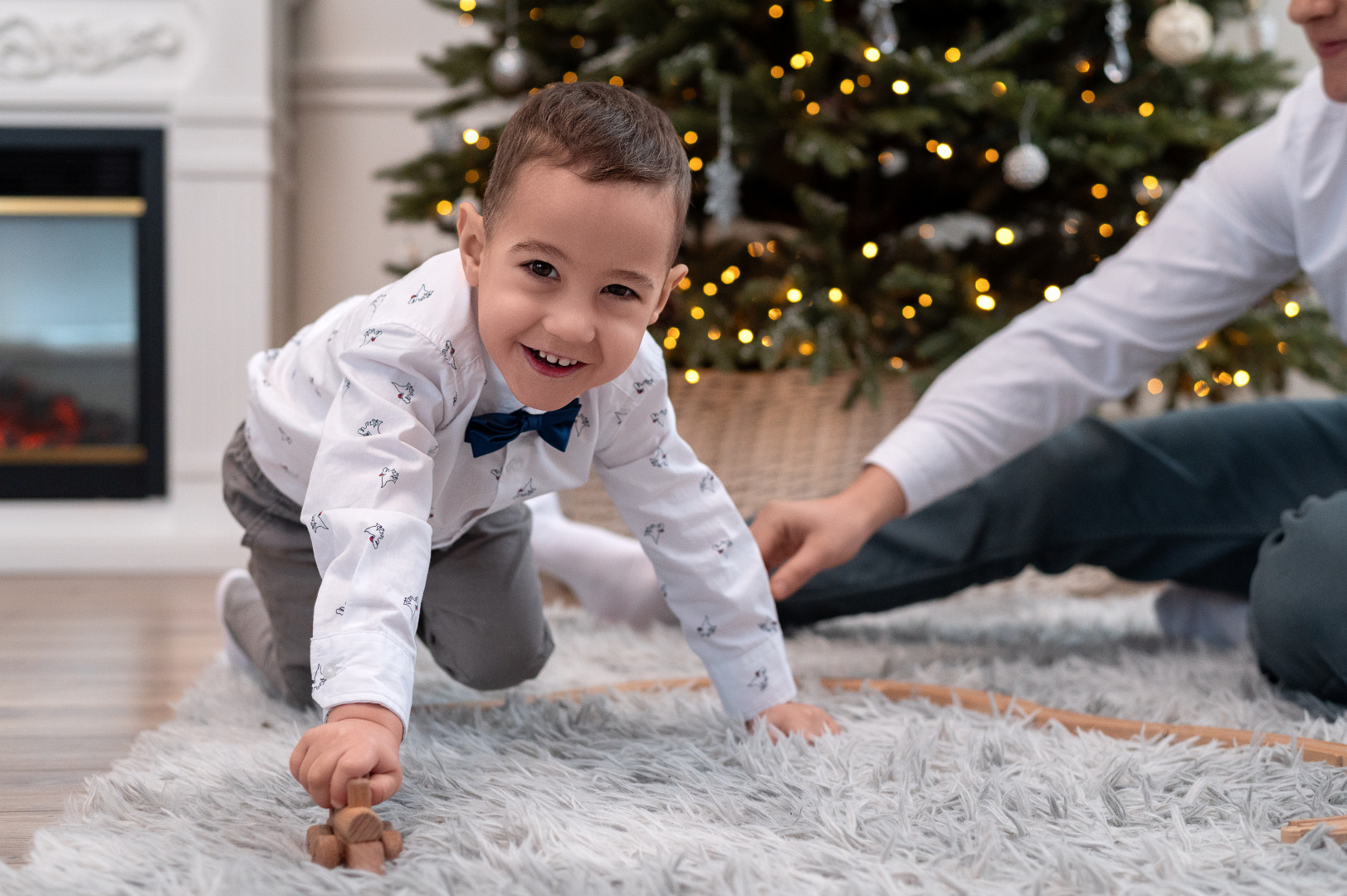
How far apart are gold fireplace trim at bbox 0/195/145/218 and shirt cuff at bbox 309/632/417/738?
182 cm

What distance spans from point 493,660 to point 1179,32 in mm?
1152

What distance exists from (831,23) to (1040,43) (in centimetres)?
31

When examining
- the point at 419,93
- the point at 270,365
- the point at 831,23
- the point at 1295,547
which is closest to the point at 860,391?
the point at 831,23

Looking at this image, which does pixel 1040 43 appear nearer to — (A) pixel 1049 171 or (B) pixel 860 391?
(A) pixel 1049 171

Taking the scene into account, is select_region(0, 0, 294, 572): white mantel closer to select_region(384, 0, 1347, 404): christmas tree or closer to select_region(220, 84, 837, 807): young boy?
select_region(384, 0, 1347, 404): christmas tree

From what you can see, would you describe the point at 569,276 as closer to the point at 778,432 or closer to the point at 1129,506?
the point at 1129,506

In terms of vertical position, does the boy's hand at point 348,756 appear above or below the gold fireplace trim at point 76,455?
above

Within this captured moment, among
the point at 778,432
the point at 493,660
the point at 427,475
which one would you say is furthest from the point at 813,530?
the point at 778,432

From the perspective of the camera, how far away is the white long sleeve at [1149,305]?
1.01m

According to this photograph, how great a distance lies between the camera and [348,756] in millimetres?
541

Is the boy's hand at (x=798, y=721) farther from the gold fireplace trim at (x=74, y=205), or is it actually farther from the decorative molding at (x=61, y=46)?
the decorative molding at (x=61, y=46)

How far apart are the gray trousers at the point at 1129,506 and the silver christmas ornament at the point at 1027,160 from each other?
A: 400mm

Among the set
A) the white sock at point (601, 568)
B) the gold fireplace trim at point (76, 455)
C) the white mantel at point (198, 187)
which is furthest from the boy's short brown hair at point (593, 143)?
the gold fireplace trim at point (76, 455)

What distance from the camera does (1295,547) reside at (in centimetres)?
89
